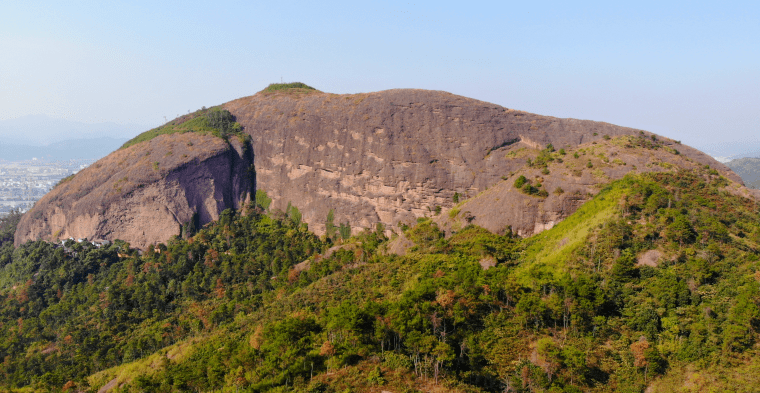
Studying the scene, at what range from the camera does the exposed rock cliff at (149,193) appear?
47625mm

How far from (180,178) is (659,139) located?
51.8 meters

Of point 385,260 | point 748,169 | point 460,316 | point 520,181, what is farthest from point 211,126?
point 748,169

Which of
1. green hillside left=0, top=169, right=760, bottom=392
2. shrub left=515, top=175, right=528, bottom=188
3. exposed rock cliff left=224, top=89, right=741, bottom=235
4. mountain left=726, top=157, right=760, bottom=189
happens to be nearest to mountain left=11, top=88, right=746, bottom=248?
exposed rock cliff left=224, top=89, right=741, bottom=235

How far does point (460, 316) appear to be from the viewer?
23.3 metres

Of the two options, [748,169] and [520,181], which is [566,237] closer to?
[520,181]

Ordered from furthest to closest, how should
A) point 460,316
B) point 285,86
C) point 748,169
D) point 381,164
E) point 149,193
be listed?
point 748,169
point 285,86
point 149,193
point 381,164
point 460,316

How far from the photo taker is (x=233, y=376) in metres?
22.1

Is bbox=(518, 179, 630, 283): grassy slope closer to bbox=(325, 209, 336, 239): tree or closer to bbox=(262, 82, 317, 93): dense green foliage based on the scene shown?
bbox=(325, 209, 336, 239): tree

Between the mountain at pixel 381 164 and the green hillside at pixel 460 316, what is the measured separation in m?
4.79

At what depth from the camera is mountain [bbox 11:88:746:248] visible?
119ft

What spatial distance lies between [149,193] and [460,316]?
133ft

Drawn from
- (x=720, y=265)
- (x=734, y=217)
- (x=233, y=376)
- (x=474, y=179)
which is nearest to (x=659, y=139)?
(x=734, y=217)

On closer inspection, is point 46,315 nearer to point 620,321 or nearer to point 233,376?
point 233,376

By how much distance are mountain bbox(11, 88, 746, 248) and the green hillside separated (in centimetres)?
479
